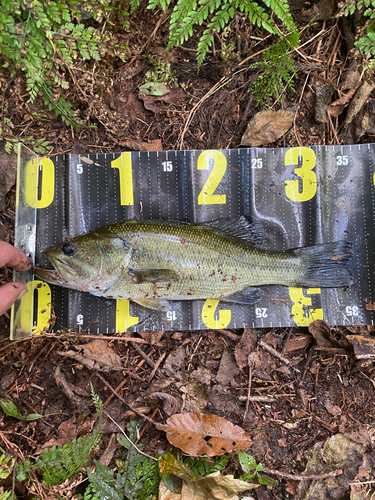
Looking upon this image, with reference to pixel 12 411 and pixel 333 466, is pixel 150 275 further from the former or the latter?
pixel 333 466

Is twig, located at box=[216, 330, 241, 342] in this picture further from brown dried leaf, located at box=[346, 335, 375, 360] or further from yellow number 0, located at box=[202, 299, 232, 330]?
brown dried leaf, located at box=[346, 335, 375, 360]

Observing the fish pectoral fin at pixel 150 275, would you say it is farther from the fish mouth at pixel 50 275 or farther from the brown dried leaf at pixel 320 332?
the brown dried leaf at pixel 320 332

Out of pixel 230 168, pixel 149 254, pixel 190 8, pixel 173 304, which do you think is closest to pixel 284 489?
pixel 173 304

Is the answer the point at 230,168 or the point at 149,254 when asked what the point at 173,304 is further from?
the point at 230,168

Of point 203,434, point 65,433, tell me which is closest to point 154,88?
point 203,434

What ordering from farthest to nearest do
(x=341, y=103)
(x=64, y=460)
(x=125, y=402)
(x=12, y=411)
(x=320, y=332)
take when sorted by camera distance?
(x=341, y=103) < (x=320, y=332) < (x=125, y=402) < (x=12, y=411) < (x=64, y=460)

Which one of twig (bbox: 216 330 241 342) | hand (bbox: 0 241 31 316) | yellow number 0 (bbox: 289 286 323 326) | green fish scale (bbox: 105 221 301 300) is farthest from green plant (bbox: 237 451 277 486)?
hand (bbox: 0 241 31 316)
